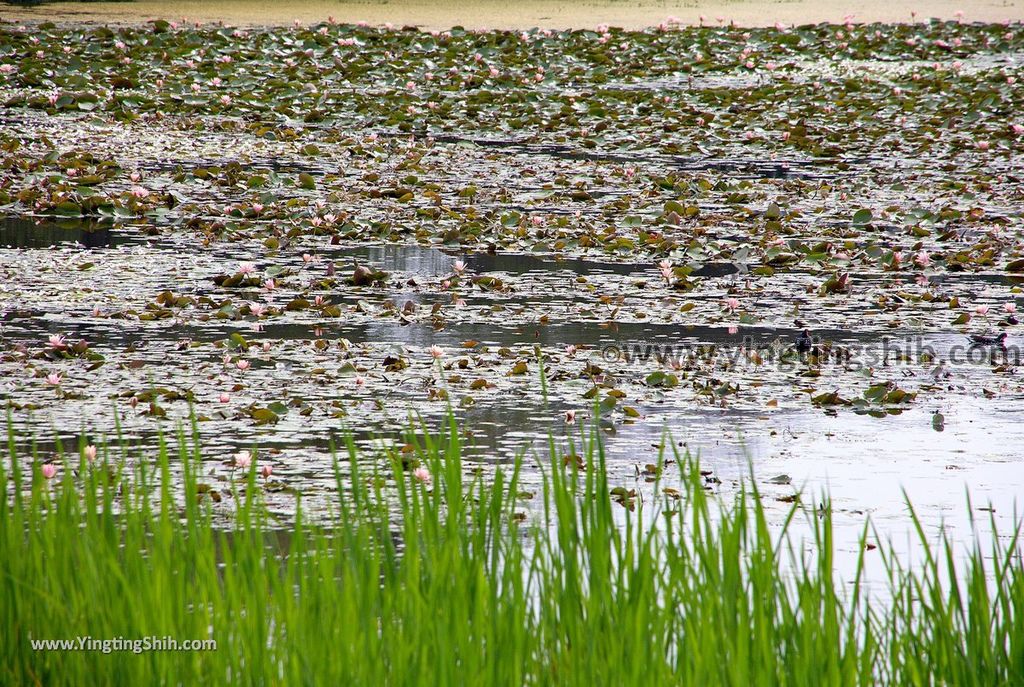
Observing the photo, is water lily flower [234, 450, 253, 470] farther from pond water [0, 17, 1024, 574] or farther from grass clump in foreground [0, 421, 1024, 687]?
grass clump in foreground [0, 421, 1024, 687]

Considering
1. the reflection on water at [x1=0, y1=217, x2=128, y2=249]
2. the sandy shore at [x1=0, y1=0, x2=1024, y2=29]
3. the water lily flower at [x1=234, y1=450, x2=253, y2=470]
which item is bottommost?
the water lily flower at [x1=234, y1=450, x2=253, y2=470]

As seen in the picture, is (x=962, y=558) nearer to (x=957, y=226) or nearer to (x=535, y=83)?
(x=957, y=226)

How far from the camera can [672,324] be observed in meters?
6.61

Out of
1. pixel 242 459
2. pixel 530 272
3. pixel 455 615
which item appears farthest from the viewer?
pixel 530 272

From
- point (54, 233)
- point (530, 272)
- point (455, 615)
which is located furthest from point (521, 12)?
point (455, 615)

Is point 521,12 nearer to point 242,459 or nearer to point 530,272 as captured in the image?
point 530,272

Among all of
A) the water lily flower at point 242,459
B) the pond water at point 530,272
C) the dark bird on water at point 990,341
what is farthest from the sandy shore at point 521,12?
the water lily flower at point 242,459

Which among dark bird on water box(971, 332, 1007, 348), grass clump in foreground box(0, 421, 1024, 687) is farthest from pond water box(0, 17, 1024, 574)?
grass clump in foreground box(0, 421, 1024, 687)

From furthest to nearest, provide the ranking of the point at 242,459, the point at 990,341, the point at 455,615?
the point at 990,341 → the point at 242,459 → the point at 455,615

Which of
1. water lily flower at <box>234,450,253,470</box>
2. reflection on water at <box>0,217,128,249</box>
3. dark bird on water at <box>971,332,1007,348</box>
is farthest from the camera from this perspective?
reflection on water at <box>0,217,128,249</box>

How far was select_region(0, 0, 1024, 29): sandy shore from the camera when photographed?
887 inches

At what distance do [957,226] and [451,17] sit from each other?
16093 millimetres

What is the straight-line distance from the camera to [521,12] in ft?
80.8

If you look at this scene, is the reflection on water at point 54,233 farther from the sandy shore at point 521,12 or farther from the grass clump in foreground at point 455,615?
the sandy shore at point 521,12
